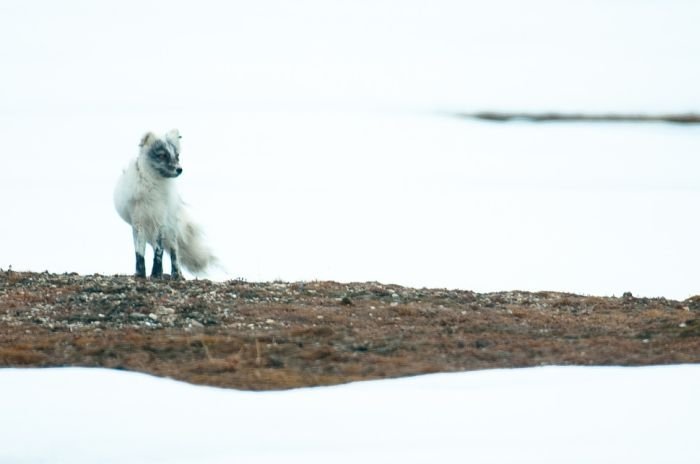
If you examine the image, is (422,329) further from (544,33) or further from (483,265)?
(544,33)

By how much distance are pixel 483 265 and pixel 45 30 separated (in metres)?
29.7

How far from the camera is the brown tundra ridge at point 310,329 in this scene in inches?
490

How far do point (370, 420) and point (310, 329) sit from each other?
9.13ft

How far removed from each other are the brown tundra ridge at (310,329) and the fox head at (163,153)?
1450 millimetres

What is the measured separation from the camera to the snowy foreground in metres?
10.4

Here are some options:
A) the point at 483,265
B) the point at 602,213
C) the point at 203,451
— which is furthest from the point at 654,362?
the point at 602,213

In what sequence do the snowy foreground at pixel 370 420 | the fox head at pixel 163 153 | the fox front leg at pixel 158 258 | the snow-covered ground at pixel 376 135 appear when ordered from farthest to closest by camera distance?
the snow-covered ground at pixel 376 135, the fox front leg at pixel 158 258, the fox head at pixel 163 153, the snowy foreground at pixel 370 420

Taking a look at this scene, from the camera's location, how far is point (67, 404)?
11398 mm

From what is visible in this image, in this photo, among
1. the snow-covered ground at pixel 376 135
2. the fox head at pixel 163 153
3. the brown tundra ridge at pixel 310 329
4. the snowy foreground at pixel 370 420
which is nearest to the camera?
the snowy foreground at pixel 370 420

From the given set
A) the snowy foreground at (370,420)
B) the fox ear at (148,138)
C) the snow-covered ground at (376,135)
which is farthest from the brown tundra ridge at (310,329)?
the snow-covered ground at (376,135)

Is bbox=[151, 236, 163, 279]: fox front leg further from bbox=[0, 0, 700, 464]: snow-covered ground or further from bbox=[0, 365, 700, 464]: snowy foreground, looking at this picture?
bbox=[0, 365, 700, 464]: snowy foreground

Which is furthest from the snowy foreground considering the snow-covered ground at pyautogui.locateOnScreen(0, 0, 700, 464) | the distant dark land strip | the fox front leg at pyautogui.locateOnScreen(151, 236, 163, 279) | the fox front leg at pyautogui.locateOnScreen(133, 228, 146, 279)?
the distant dark land strip

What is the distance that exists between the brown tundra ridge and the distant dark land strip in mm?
25125

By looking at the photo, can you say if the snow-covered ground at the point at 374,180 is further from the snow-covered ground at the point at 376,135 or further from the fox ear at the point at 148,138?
the fox ear at the point at 148,138
